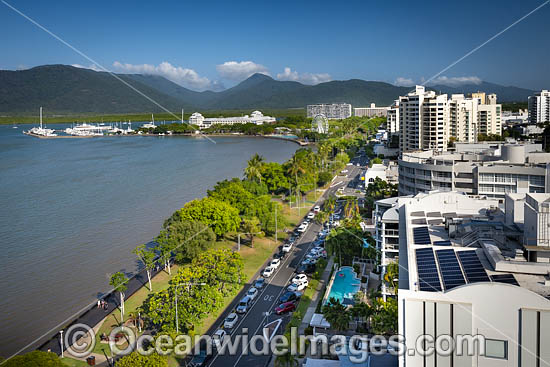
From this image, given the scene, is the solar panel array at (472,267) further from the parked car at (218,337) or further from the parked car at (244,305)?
the parked car at (244,305)

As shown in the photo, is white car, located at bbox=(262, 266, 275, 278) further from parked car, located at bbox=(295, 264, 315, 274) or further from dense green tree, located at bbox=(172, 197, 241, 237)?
dense green tree, located at bbox=(172, 197, 241, 237)

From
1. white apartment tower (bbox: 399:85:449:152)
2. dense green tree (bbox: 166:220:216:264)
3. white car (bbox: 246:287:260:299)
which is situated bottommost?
white car (bbox: 246:287:260:299)

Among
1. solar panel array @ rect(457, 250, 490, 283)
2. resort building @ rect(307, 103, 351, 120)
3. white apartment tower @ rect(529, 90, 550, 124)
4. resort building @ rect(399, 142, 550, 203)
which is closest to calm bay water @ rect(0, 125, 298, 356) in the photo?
solar panel array @ rect(457, 250, 490, 283)

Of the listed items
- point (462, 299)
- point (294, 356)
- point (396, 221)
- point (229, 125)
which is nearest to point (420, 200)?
point (396, 221)

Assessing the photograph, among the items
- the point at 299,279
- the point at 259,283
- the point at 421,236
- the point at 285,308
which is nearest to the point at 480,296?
the point at 421,236

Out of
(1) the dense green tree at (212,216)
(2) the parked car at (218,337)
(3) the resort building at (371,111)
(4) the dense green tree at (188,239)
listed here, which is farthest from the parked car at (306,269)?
(3) the resort building at (371,111)

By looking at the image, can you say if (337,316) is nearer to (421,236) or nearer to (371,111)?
(421,236)
